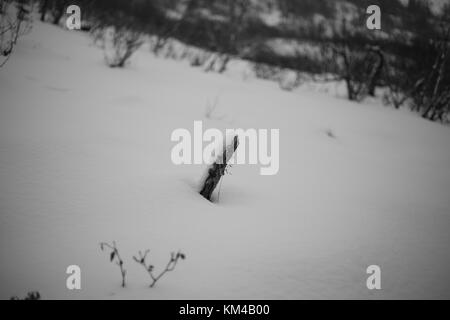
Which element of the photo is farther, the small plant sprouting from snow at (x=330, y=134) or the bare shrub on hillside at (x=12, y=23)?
the small plant sprouting from snow at (x=330, y=134)

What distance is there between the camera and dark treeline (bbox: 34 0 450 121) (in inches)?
363

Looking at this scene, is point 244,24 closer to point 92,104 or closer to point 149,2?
point 149,2

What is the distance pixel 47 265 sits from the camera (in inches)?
61.5

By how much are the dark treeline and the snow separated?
557 centimetres

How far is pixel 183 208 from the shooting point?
2227 mm

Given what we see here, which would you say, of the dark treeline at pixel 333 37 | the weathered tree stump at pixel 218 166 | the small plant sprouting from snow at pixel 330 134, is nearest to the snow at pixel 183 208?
the weathered tree stump at pixel 218 166

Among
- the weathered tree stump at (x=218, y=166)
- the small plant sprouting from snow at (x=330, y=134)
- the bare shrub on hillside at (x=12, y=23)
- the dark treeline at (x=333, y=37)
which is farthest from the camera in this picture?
the dark treeline at (x=333, y=37)

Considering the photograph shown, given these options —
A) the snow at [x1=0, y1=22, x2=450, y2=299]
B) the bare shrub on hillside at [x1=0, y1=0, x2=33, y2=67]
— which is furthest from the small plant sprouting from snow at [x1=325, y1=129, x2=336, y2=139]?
the bare shrub on hillside at [x1=0, y1=0, x2=33, y2=67]

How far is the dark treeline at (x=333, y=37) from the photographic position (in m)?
9.23

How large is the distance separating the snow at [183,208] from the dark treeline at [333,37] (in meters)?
5.57

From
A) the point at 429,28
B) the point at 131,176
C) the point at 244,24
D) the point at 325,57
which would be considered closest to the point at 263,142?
the point at 131,176

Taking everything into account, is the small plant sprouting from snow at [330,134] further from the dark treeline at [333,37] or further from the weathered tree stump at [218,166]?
the dark treeline at [333,37]

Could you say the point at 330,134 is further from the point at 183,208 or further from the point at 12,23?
the point at 12,23

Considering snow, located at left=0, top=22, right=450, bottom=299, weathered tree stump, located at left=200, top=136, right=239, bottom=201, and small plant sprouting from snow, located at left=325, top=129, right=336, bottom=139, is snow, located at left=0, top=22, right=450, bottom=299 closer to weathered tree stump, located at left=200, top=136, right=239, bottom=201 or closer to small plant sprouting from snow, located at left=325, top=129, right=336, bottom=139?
weathered tree stump, located at left=200, top=136, right=239, bottom=201
